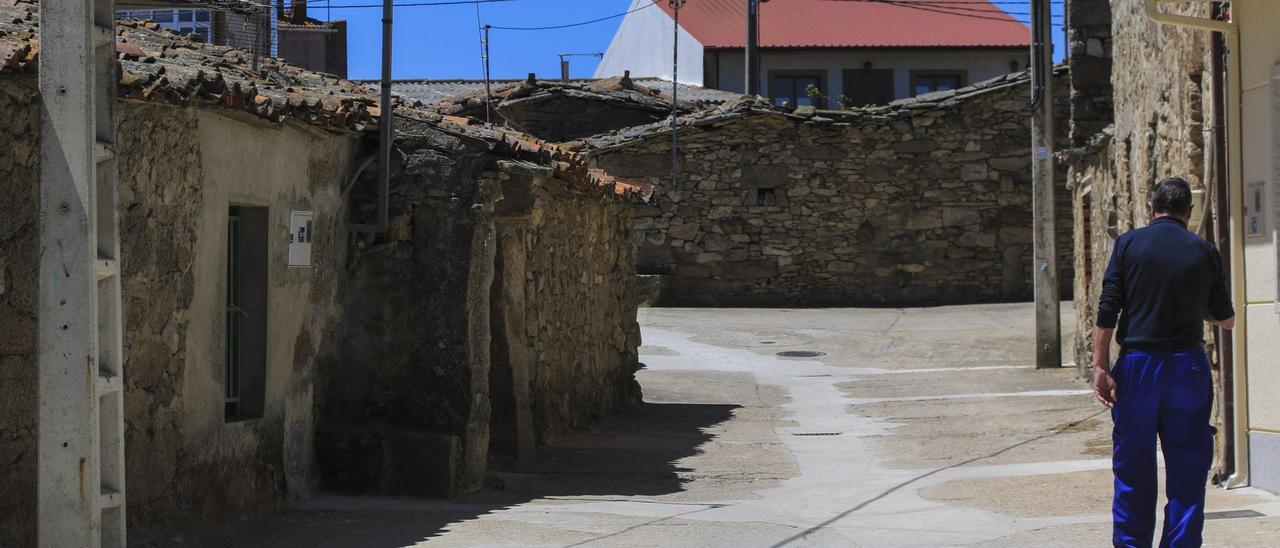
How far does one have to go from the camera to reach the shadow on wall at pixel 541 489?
23.2ft

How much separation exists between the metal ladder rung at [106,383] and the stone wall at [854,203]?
60.7 ft

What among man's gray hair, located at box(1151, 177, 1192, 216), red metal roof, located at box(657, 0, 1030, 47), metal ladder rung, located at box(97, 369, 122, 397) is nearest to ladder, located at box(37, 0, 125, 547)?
metal ladder rung, located at box(97, 369, 122, 397)

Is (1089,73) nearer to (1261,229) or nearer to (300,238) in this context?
(1261,229)

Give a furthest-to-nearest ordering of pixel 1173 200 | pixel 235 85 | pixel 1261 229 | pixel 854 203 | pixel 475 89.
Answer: pixel 475 89
pixel 854 203
pixel 1261 229
pixel 235 85
pixel 1173 200

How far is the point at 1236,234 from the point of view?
7.96m

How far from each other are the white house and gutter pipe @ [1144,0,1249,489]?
28587 mm

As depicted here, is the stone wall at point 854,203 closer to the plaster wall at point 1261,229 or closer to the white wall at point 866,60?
the white wall at point 866,60

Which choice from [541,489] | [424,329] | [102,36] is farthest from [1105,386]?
[424,329]

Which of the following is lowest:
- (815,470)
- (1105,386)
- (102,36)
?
(815,470)

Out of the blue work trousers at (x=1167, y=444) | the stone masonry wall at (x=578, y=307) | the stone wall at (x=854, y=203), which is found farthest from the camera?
the stone wall at (x=854, y=203)

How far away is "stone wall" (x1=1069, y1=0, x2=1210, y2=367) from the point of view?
28.1ft

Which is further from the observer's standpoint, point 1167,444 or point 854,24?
point 854,24

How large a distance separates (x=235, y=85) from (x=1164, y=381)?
452 centimetres

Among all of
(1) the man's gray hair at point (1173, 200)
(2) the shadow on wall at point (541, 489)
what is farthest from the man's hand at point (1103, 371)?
(2) the shadow on wall at point (541, 489)
